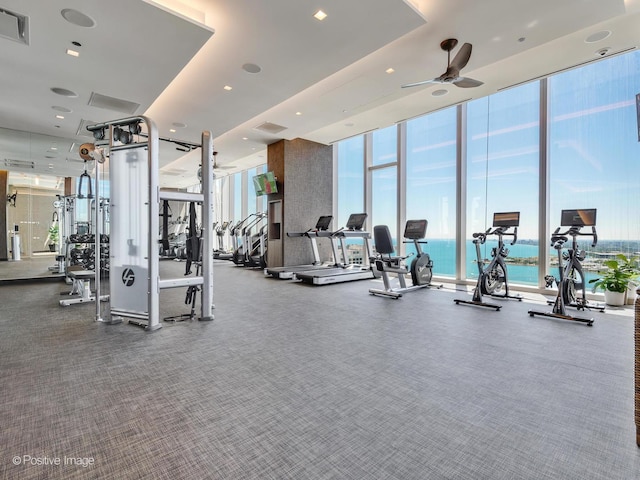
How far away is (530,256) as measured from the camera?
6.14 metres

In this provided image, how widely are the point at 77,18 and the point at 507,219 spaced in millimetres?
6392

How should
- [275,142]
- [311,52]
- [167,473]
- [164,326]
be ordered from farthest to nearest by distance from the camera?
[275,142], [311,52], [164,326], [167,473]

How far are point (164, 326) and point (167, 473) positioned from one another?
8.46 feet

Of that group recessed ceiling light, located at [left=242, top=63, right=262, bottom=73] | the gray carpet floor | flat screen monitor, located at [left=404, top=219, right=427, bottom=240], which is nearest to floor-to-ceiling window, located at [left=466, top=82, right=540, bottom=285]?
flat screen monitor, located at [left=404, top=219, right=427, bottom=240]

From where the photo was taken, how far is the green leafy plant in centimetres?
473

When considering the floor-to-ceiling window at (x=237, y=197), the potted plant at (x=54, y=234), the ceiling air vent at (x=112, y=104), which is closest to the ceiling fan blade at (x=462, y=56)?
the ceiling air vent at (x=112, y=104)

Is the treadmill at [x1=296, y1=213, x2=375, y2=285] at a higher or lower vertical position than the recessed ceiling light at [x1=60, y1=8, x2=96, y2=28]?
lower

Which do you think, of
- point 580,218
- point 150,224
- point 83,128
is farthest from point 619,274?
point 83,128

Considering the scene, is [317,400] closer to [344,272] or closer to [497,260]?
[497,260]

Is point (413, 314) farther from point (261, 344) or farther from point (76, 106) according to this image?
point (76, 106)

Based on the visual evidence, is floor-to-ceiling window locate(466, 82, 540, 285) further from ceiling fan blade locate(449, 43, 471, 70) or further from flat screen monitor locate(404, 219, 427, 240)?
ceiling fan blade locate(449, 43, 471, 70)

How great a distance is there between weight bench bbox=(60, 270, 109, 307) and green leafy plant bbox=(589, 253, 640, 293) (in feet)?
24.4

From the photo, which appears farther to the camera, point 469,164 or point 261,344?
point 469,164

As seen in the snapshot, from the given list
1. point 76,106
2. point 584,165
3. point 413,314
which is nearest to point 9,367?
point 413,314
